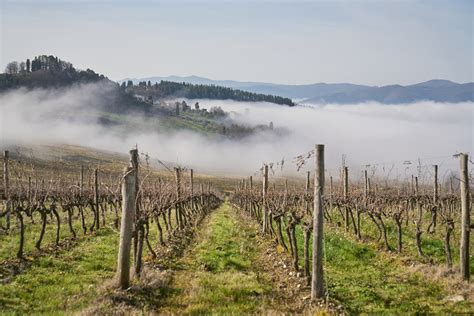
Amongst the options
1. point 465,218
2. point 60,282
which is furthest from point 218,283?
point 465,218

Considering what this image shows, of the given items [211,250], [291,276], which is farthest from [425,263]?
[211,250]

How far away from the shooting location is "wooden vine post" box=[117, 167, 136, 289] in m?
11.6

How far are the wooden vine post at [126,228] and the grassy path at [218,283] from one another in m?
1.30

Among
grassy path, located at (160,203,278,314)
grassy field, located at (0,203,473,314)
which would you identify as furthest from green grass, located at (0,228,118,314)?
grassy path, located at (160,203,278,314)

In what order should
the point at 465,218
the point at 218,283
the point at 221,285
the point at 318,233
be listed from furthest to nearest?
the point at 465,218, the point at 218,283, the point at 221,285, the point at 318,233

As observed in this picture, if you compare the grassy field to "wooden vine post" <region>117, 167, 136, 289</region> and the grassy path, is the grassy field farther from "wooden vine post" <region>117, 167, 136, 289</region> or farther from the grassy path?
"wooden vine post" <region>117, 167, 136, 289</region>

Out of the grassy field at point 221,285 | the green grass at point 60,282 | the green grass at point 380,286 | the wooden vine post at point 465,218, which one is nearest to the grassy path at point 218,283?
the grassy field at point 221,285

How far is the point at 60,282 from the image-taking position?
12.6m

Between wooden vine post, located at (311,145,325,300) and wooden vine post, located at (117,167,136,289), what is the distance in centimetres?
492

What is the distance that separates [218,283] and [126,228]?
310 centimetres

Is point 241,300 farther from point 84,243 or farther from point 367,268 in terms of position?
point 84,243

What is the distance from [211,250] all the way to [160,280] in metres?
6.44

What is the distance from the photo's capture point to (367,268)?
16.1 meters

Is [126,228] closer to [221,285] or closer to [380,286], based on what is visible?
[221,285]
